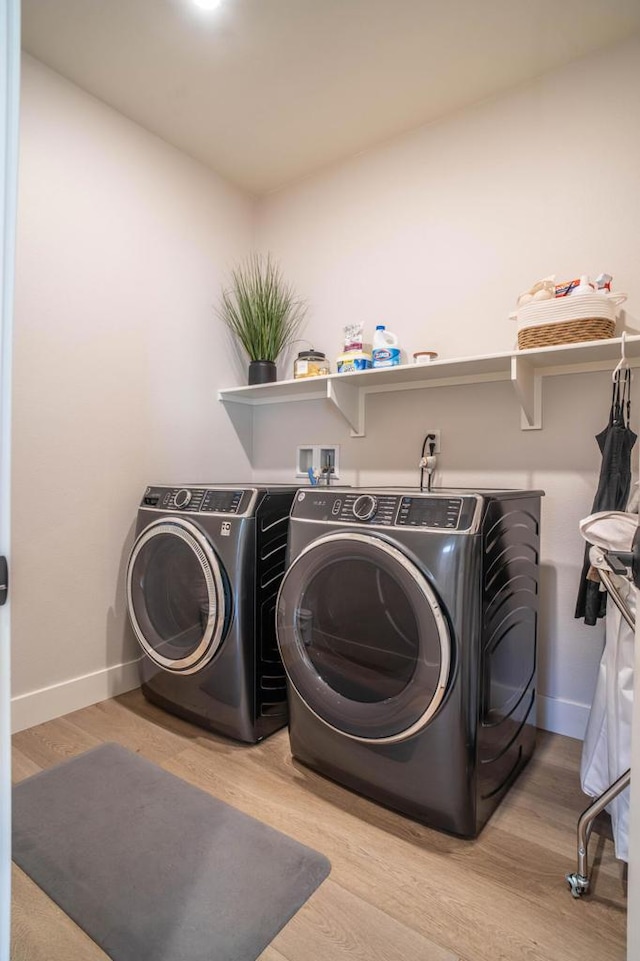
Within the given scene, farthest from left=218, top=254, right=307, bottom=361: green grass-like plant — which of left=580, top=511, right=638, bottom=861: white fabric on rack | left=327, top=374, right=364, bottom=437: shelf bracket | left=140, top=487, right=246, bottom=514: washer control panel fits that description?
left=580, top=511, right=638, bottom=861: white fabric on rack

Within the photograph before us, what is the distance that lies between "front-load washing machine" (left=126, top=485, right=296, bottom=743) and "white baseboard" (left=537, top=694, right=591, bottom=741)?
1.00 meters

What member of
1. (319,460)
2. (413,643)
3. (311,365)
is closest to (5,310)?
(413,643)

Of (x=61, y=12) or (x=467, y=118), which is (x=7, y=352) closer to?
(x=61, y=12)

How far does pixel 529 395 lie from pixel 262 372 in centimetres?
128

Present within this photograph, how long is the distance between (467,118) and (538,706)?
94.3 inches

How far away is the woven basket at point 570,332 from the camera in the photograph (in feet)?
5.08

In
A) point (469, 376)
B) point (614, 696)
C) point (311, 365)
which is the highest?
point (311, 365)

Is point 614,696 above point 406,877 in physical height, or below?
above

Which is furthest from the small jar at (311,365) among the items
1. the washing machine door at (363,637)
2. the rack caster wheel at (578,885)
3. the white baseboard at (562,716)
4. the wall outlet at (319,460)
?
the rack caster wheel at (578,885)

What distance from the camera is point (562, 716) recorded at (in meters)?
1.83

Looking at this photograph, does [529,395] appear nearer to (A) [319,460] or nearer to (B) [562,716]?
(A) [319,460]

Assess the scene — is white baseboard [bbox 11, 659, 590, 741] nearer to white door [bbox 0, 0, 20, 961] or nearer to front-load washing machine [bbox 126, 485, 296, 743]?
front-load washing machine [bbox 126, 485, 296, 743]

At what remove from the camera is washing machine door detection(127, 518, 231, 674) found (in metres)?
1.67

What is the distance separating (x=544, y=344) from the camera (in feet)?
5.31
